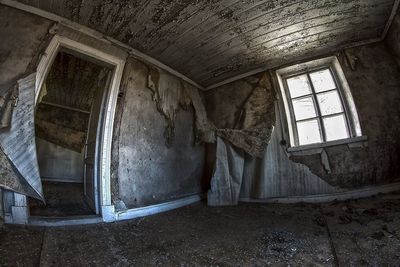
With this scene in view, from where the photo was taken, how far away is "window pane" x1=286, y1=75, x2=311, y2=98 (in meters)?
3.70

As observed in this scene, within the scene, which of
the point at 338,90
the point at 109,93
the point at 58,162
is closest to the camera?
the point at 109,93

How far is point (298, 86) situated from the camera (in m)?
3.77

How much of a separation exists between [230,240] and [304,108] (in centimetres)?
248

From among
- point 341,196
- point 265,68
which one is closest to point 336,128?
point 341,196

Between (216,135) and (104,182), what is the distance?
6.06 ft

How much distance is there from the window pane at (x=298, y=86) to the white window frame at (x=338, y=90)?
0.23 ft

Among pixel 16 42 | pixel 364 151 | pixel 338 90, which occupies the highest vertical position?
pixel 16 42

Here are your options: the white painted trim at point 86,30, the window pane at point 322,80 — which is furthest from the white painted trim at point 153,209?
the window pane at point 322,80

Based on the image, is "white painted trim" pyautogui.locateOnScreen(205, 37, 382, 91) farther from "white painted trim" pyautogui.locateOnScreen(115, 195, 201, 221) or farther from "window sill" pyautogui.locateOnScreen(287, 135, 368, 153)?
"white painted trim" pyautogui.locateOnScreen(115, 195, 201, 221)

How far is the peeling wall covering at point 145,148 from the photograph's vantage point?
290 centimetres

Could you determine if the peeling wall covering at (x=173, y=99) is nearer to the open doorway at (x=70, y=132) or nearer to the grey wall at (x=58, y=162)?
the open doorway at (x=70, y=132)

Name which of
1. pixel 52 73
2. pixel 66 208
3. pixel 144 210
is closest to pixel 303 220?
pixel 144 210

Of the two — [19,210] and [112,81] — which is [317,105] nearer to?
[112,81]

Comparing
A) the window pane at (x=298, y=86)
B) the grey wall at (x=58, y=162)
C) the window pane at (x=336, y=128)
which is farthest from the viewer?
the grey wall at (x=58, y=162)
